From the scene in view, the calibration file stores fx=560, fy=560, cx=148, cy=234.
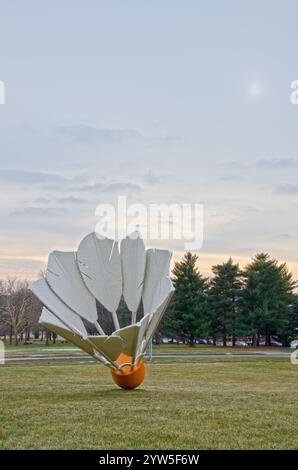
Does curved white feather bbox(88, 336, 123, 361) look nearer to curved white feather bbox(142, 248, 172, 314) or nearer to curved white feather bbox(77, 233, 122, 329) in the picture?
curved white feather bbox(142, 248, 172, 314)

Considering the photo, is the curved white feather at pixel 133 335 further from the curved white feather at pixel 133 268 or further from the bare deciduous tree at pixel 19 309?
the bare deciduous tree at pixel 19 309

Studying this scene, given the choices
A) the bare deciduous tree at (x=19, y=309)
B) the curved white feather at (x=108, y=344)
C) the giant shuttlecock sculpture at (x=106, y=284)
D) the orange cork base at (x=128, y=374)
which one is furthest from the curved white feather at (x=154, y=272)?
the bare deciduous tree at (x=19, y=309)

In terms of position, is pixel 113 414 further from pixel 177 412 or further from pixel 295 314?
pixel 295 314

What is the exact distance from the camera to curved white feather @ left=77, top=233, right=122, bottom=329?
1036 centimetres

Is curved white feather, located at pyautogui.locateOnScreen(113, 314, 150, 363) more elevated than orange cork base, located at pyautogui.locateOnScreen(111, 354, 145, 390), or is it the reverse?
curved white feather, located at pyautogui.locateOnScreen(113, 314, 150, 363)

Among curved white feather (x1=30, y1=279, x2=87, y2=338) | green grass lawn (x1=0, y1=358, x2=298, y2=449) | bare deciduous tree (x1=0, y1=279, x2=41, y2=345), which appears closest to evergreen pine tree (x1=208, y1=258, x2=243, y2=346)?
bare deciduous tree (x1=0, y1=279, x2=41, y2=345)

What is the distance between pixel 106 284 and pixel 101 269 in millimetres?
294

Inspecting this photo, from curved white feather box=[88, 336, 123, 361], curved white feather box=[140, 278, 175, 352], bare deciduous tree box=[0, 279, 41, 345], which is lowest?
bare deciduous tree box=[0, 279, 41, 345]

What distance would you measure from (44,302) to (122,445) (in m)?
4.22

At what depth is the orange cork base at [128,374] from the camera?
9969 mm

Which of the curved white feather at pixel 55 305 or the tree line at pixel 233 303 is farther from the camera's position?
the tree line at pixel 233 303

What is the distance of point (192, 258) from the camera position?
149 ft

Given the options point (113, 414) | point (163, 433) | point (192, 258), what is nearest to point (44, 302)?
point (113, 414)

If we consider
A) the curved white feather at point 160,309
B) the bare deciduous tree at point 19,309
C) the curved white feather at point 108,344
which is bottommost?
the bare deciduous tree at point 19,309
